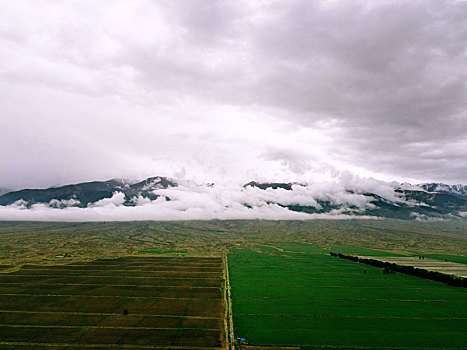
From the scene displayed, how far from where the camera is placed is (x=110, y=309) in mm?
59719

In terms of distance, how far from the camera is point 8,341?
44.5 m

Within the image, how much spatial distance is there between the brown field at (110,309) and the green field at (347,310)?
769 cm

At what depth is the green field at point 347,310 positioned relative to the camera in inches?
1868

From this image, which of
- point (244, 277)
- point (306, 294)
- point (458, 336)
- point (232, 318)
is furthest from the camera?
point (244, 277)

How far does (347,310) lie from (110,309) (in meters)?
50.5

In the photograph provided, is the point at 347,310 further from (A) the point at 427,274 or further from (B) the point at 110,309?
(A) the point at 427,274

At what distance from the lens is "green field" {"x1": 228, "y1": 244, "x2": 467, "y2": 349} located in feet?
156

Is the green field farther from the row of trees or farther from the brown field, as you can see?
the brown field

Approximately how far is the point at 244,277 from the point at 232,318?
4024 centimetres

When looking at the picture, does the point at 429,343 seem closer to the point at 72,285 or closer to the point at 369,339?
the point at 369,339

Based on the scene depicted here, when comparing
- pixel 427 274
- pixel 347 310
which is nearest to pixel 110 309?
pixel 347 310

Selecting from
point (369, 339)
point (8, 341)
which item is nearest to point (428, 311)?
point (369, 339)

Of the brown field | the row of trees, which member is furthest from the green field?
the brown field

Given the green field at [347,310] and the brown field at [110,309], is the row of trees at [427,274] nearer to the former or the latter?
the green field at [347,310]
